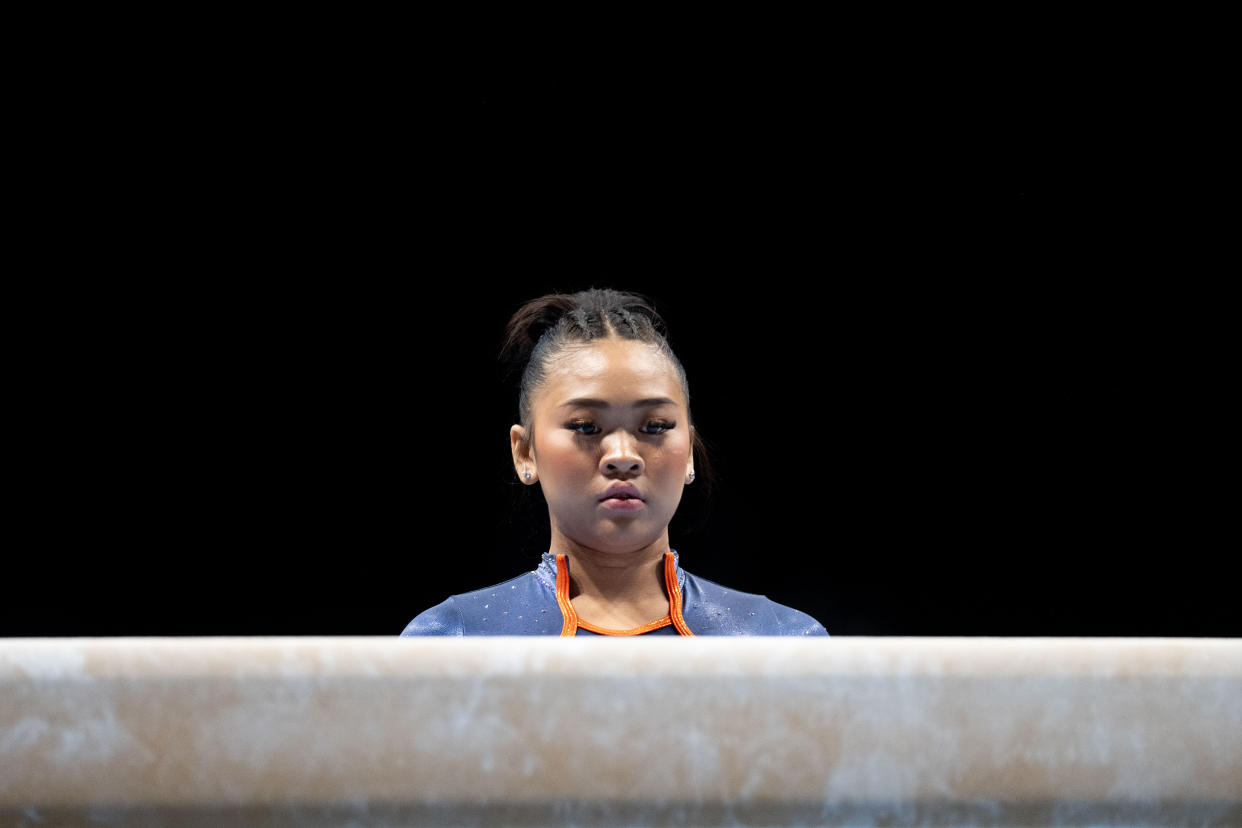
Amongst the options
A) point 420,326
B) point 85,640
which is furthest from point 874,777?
point 420,326

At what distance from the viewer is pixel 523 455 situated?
4.87ft

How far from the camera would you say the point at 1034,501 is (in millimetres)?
1982

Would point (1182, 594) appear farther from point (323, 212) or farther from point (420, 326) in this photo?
point (323, 212)

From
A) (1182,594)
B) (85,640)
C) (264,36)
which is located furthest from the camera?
(1182,594)

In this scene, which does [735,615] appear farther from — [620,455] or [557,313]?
[557,313]

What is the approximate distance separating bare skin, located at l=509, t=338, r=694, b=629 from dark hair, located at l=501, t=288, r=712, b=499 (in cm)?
3

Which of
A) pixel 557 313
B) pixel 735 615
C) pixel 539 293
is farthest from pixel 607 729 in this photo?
pixel 539 293

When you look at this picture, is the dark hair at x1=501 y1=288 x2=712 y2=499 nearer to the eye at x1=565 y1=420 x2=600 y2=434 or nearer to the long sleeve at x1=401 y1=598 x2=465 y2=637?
the eye at x1=565 y1=420 x2=600 y2=434

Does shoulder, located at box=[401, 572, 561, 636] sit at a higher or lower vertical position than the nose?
lower

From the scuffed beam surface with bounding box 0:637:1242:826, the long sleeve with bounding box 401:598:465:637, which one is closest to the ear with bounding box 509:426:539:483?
the long sleeve with bounding box 401:598:465:637

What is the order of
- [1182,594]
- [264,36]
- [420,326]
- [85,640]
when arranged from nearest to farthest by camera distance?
[85,640], [264,36], [420,326], [1182,594]

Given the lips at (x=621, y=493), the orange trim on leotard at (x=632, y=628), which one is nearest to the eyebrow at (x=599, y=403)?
the lips at (x=621, y=493)

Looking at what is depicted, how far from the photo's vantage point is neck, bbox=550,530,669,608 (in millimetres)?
1391

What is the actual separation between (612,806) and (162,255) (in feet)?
5.74
